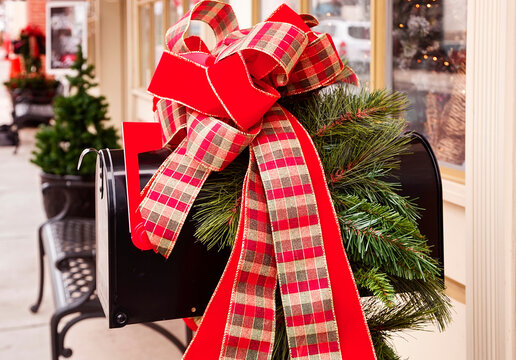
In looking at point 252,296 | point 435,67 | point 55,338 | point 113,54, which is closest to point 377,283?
point 252,296

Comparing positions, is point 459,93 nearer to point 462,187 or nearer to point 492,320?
point 462,187

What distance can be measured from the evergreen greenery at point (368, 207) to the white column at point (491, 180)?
425 millimetres

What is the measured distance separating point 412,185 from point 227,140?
0.99 ft

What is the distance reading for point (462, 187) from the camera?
1.79 meters

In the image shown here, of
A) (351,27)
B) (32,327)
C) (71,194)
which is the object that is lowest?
(32,327)

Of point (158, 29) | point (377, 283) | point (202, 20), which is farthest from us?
point (158, 29)

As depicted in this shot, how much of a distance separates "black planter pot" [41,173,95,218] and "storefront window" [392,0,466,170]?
6.75ft

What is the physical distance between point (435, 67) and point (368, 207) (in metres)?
1.22

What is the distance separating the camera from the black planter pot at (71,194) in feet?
12.2

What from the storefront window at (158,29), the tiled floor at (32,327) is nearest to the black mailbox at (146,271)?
the tiled floor at (32,327)

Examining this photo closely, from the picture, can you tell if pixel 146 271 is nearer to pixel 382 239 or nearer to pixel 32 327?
pixel 382 239

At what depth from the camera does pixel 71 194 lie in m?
3.71

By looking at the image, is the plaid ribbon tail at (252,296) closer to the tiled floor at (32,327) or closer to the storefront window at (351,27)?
the storefront window at (351,27)

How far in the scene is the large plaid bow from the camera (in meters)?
0.90
